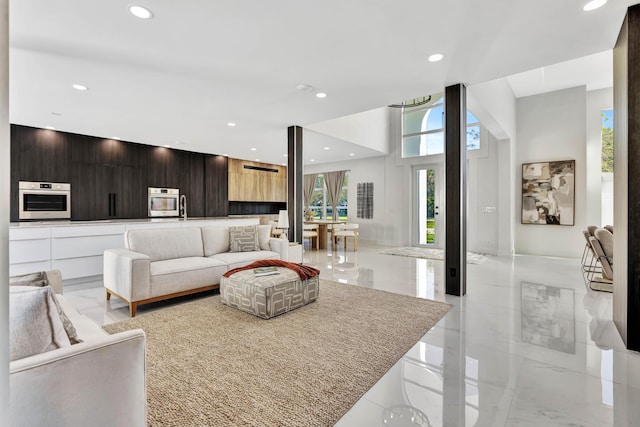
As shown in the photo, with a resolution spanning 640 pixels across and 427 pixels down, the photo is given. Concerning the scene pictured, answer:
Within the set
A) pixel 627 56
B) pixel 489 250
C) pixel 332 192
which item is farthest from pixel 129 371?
pixel 332 192

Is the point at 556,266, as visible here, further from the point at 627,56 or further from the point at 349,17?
the point at 349,17

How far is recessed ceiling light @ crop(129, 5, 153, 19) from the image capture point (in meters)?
2.20

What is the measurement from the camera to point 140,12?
88.3 inches

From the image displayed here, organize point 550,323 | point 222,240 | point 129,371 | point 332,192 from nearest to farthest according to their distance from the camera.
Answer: point 129,371, point 550,323, point 222,240, point 332,192

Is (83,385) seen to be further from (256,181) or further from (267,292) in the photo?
(256,181)

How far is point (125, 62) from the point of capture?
3.00 meters

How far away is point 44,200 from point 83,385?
6.01 meters

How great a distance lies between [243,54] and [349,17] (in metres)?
1.14

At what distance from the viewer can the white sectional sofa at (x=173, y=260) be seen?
312 cm

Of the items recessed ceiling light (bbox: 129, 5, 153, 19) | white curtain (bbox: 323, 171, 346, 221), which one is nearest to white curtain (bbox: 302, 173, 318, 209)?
white curtain (bbox: 323, 171, 346, 221)

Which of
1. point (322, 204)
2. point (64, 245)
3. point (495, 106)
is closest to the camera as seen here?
point (64, 245)

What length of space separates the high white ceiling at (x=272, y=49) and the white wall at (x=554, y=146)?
176 inches

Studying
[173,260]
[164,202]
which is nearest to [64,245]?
[173,260]

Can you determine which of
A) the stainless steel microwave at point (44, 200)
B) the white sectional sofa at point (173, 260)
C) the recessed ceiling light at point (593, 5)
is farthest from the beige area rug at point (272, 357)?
the stainless steel microwave at point (44, 200)
